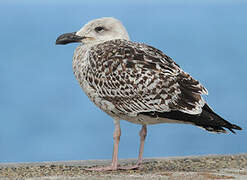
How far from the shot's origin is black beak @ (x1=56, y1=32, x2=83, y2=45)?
9.18 metres

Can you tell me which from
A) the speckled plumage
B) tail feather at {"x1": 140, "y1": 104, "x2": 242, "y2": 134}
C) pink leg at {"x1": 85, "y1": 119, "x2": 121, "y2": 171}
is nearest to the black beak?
the speckled plumage

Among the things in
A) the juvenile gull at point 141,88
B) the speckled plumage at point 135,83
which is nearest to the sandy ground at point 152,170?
the juvenile gull at point 141,88

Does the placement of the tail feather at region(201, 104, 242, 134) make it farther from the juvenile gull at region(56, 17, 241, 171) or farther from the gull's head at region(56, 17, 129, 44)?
the gull's head at region(56, 17, 129, 44)

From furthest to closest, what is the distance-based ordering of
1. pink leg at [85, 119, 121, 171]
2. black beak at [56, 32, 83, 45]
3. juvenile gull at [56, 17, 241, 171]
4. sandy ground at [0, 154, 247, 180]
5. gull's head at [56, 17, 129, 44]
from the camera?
black beak at [56, 32, 83, 45] → gull's head at [56, 17, 129, 44] → pink leg at [85, 119, 121, 171] → juvenile gull at [56, 17, 241, 171] → sandy ground at [0, 154, 247, 180]

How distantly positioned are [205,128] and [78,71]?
7.40 ft

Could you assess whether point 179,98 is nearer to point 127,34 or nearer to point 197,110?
point 197,110

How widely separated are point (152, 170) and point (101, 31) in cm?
248

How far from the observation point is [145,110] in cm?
795

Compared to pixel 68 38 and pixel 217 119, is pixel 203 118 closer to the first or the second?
pixel 217 119

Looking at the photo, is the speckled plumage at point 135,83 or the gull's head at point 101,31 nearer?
the speckled plumage at point 135,83

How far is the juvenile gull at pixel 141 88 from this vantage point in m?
7.88

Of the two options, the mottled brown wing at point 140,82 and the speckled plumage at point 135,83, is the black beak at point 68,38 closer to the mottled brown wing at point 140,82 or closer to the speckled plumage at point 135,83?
the speckled plumage at point 135,83

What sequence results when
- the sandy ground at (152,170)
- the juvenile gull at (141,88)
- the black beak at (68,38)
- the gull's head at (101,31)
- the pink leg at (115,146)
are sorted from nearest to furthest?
the sandy ground at (152,170)
the juvenile gull at (141,88)
the pink leg at (115,146)
the gull's head at (101,31)
the black beak at (68,38)

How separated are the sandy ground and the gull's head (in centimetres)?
219
